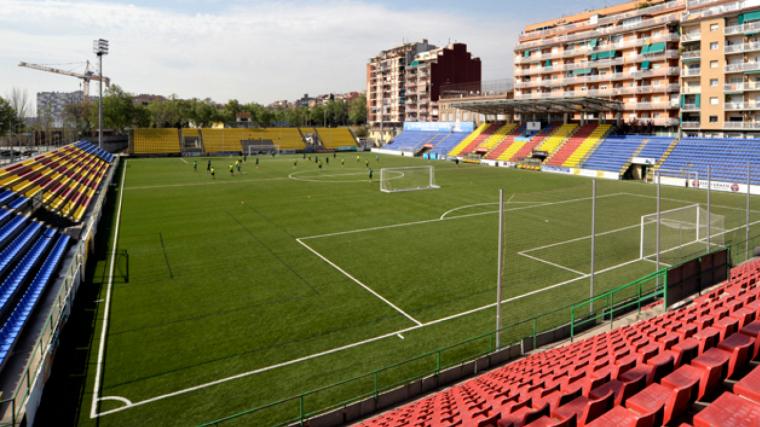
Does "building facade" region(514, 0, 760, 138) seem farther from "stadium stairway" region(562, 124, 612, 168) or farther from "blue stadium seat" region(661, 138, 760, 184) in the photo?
"blue stadium seat" region(661, 138, 760, 184)

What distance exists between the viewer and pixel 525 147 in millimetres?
73250

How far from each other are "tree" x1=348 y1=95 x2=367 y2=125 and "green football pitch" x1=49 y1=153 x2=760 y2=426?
120 m

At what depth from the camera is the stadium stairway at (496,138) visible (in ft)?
258

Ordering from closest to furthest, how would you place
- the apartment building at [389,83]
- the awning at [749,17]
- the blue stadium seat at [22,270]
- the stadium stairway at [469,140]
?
the blue stadium seat at [22,270]
the awning at [749,17]
the stadium stairway at [469,140]
the apartment building at [389,83]

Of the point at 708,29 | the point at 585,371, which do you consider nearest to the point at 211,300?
the point at 585,371

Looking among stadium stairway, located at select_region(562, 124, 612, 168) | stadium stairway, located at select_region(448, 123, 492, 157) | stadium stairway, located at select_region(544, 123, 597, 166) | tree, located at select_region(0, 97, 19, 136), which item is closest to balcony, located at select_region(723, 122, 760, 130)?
stadium stairway, located at select_region(562, 124, 612, 168)

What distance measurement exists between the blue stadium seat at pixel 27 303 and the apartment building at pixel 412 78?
4409 inches

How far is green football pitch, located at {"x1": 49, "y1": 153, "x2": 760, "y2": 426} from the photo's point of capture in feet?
44.0

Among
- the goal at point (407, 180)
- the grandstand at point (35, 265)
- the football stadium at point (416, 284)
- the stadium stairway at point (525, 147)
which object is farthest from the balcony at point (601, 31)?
the grandstand at point (35, 265)

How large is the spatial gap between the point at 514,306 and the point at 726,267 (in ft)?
26.8

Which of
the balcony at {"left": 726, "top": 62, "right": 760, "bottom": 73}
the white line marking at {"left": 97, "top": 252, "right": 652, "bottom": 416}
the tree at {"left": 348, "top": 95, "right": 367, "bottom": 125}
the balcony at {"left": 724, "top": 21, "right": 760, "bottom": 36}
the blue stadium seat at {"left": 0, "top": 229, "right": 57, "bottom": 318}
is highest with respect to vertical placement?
the tree at {"left": 348, "top": 95, "right": 367, "bottom": 125}

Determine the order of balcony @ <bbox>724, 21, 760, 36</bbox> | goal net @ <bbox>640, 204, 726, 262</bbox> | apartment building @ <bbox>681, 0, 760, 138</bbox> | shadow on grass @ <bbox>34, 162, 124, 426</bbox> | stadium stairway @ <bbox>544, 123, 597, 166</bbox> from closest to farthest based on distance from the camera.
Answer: shadow on grass @ <bbox>34, 162, 124, 426</bbox>, goal net @ <bbox>640, 204, 726, 262</bbox>, balcony @ <bbox>724, 21, 760, 36</bbox>, apartment building @ <bbox>681, 0, 760, 138</bbox>, stadium stairway @ <bbox>544, 123, 597, 166</bbox>

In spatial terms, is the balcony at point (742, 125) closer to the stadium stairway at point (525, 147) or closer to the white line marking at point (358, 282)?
the stadium stairway at point (525, 147)

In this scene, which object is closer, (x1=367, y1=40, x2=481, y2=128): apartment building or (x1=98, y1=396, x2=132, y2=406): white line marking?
(x1=98, y1=396, x2=132, y2=406): white line marking
